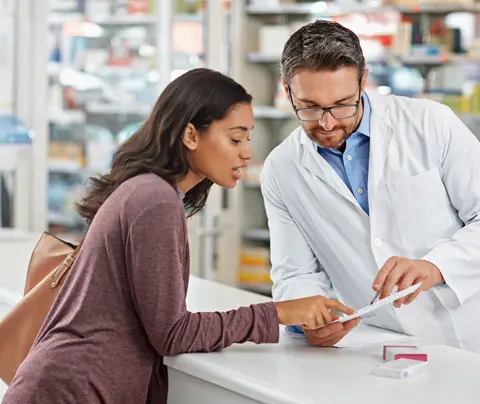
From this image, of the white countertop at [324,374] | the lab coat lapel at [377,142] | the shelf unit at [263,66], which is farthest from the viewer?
the shelf unit at [263,66]

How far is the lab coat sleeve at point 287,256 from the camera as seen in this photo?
2.38 m

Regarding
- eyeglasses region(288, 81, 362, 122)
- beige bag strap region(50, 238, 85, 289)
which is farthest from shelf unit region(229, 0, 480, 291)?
beige bag strap region(50, 238, 85, 289)

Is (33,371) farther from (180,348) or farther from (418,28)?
(418,28)

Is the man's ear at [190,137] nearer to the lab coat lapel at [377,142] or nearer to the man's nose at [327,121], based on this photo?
the man's nose at [327,121]

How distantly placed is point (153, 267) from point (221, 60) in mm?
4265

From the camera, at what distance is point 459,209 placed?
7.91ft

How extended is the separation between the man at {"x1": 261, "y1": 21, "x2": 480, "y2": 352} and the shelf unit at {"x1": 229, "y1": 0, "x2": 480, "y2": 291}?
3.79 m

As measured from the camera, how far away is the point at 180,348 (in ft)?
6.54

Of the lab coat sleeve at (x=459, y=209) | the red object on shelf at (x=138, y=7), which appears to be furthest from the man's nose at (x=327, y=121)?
the red object on shelf at (x=138, y=7)

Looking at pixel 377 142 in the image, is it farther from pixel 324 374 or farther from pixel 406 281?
pixel 324 374

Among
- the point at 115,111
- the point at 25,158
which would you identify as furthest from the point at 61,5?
the point at 25,158

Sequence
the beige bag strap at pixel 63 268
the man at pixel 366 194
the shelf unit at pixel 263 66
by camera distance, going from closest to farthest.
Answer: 1. the beige bag strap at pixel 63 268
2. the man at pixel 366 194
3. the shelf unit at pixel 263 66

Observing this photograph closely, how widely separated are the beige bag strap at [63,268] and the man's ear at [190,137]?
36 centimetres

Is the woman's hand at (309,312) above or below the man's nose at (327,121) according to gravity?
below
